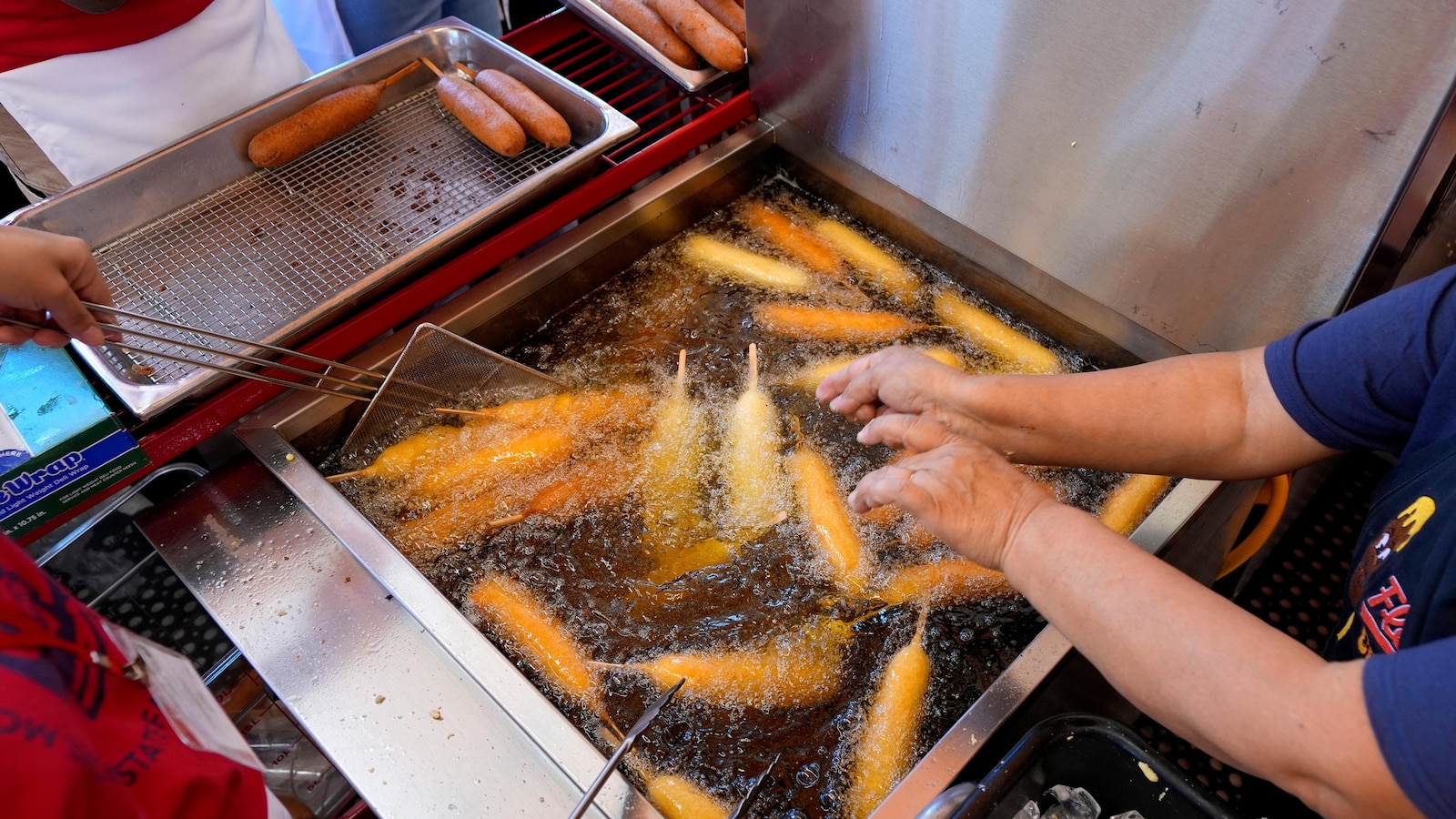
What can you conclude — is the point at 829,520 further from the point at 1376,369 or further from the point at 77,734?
the point at 77,734

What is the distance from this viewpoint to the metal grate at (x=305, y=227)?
7.42 ft

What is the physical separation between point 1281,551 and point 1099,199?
176 cm

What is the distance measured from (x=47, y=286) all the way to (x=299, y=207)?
39.2 inches

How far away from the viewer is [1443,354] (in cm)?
130

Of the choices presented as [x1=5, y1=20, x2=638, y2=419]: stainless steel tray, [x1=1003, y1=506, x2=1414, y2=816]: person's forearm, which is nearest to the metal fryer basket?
[x1=5, y1=20, x2=638, y2=419]: stainless steel tray

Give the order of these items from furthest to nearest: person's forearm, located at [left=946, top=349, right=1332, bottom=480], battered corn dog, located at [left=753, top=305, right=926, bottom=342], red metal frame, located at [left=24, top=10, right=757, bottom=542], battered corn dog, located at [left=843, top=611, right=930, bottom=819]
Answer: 1. battered corn dog, located at [left=753, top=305, right=926, bottom=342]
2. red metal frame, located at [left=24, top=10, right=757, bottom=542]
3. battered corn dog, located at [left=843, top=611, right=930, bottom=819]
4. person's forearm, located at [left=946, top=349, right=1332, bottom=480]

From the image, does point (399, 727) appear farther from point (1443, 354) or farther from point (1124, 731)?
point (1443, 354)

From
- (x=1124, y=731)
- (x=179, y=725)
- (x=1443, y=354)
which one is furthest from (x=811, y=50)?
(x=179, y=725)

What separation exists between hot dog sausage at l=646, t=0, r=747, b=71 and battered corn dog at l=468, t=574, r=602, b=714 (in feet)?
6.04

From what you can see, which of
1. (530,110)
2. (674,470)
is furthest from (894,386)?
(530,110)

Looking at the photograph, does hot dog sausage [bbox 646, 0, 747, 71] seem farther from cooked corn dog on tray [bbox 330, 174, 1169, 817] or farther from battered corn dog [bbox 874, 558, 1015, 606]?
battered corn dog [bbox 874, 558, 1015, 606]

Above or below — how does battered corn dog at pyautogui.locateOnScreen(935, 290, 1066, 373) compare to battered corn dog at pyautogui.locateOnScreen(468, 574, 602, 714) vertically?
above

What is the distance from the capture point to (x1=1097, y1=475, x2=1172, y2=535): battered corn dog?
205 centimetres

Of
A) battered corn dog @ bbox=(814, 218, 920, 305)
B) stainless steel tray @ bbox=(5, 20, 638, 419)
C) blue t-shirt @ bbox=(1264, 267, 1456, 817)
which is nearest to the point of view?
blue t-shirt @ bbox=(1264, 267, 1456, 817)
